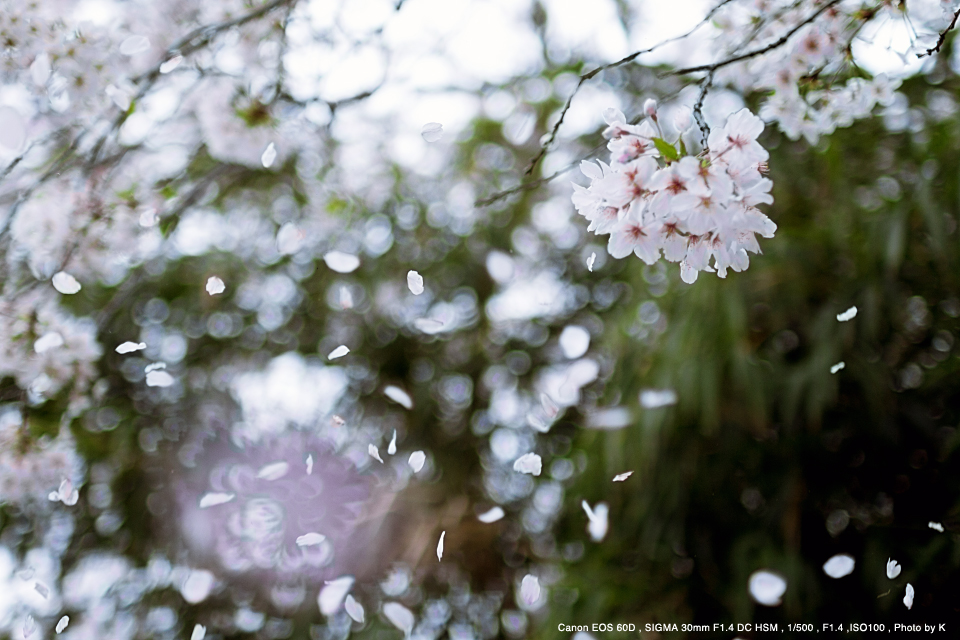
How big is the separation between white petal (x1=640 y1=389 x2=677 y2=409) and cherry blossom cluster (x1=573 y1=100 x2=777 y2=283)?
2.08 ft

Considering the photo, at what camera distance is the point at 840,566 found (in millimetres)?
1041

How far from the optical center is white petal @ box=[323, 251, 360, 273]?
59.9 inches

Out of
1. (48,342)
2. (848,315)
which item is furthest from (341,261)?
(848,315)

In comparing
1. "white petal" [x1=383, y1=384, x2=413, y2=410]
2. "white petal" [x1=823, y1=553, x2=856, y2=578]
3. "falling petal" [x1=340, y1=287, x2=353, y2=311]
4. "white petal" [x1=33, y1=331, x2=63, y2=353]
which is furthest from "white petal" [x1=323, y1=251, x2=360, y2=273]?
"white petal" [x1=823, y1=553, x2=856, y2=578]

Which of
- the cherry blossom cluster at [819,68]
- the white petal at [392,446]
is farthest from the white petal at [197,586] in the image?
the cherry blossom cluster at [819,68]

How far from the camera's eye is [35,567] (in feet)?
4.51

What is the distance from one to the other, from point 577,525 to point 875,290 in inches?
26.8

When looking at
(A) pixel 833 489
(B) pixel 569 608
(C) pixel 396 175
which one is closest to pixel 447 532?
(B) pixel 569 608

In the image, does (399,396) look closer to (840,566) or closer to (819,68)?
(840,566)

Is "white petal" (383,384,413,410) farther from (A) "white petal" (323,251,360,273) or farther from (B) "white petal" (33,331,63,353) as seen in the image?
(B) "white petal" (33,331,63,353)

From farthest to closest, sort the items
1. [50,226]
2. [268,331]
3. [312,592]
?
[268,331] → [312,592] → [50,226]

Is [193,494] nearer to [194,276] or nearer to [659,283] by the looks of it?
[194,276]

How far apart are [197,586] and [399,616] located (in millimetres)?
480

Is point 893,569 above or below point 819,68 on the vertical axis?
below
